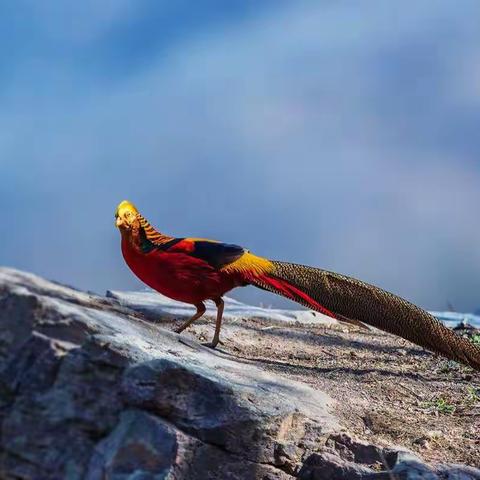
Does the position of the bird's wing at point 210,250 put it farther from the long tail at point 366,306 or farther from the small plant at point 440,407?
the small plant at point 440,407

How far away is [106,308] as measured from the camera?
13.8 feet

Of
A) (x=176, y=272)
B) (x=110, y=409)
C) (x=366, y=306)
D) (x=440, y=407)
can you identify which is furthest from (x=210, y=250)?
(x=110, y=409)

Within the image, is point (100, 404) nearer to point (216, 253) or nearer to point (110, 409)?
point (110, 409)

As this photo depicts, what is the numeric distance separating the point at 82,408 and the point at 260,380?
111 centimetres

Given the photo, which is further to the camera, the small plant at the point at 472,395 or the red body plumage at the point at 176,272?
the small plant at the point at 472,395

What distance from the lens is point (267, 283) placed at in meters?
5.47

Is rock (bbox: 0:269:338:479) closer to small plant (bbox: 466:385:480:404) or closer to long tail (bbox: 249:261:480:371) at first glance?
long tail (bbox: 249:261:480:371)

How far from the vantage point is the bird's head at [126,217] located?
5117 millimetres

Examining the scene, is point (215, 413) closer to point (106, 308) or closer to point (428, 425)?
point (106, 308)

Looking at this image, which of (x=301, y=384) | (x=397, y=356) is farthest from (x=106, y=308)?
(x=397, y=356)

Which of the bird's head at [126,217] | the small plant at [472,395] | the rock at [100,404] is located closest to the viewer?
the rock at [100,404]

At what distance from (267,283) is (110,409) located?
199cm


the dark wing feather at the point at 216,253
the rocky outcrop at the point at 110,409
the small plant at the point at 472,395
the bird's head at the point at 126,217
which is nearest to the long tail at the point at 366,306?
the dark wing feather at the point at 216,253

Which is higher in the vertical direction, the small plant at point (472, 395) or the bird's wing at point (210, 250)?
the bird's wing at point (210, 250)
